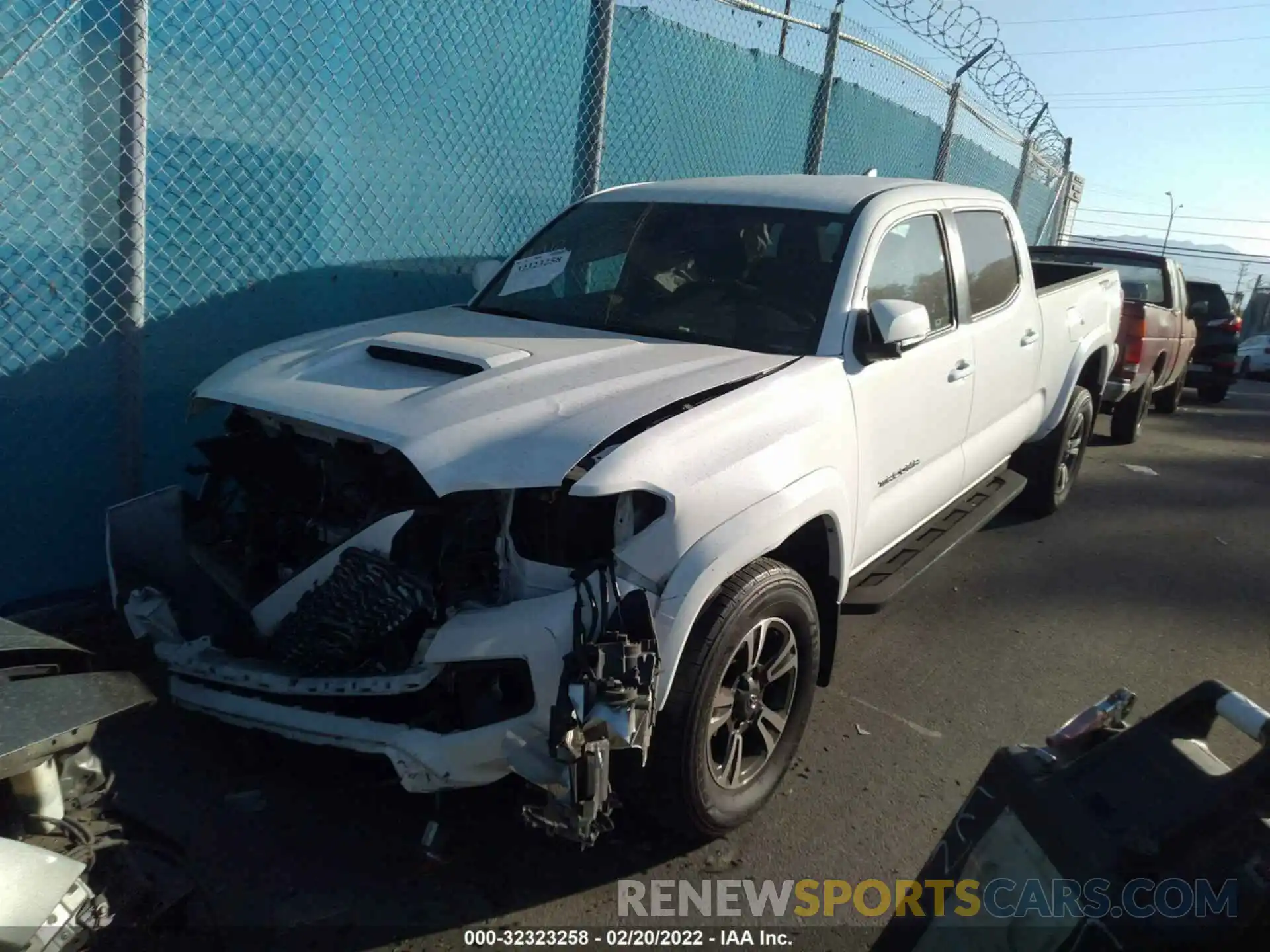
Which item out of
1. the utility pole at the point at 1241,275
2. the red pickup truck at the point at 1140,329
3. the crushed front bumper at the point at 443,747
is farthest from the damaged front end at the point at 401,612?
the utility pole at the point at 1241,275

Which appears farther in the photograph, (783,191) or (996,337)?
(996,337)

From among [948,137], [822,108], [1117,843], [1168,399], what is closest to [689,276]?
[1117,843]

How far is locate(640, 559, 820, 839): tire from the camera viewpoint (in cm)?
283

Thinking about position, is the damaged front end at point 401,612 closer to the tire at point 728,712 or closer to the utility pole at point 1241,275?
the tire at point 728,712

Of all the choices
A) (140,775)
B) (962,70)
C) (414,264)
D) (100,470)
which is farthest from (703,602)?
(962,70)

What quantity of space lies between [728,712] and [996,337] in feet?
9.00

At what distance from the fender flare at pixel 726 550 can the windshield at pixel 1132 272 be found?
25.2 ft

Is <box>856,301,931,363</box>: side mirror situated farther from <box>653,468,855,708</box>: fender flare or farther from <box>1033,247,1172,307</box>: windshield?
<box>1033,247,1172,307</box>: windshield

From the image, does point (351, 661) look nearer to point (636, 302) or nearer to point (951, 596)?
point (636, 302)

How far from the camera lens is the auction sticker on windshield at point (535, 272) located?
4379 millimetres

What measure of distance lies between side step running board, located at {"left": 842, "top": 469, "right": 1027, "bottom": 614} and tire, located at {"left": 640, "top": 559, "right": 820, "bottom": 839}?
0.58m

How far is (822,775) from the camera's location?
3629 mm

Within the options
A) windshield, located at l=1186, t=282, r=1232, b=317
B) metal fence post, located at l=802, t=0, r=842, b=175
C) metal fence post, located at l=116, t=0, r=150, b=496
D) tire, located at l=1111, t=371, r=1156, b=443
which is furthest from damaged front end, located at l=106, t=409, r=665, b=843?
windshield, located at l=1186, t=282, r=1232, b=317

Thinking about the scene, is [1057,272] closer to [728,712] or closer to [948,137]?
[948,137]
